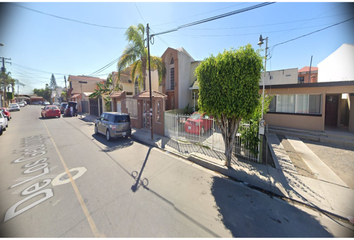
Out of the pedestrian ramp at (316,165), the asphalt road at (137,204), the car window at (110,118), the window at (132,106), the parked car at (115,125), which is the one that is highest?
the window at (132,106)

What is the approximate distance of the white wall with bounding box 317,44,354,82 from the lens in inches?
448

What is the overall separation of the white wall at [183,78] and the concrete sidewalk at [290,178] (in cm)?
900

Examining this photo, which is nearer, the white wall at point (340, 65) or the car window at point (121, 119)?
Answer: the car window at point (121, 119)

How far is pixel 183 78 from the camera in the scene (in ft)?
52.1

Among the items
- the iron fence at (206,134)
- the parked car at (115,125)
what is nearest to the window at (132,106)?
the parked car at (115,125)

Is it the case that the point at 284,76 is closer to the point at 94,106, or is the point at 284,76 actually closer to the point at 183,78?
the point at 183,78

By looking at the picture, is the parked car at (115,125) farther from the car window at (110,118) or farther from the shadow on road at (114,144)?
the shadow on road at (114,144)

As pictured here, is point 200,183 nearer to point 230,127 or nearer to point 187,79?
point 230,127

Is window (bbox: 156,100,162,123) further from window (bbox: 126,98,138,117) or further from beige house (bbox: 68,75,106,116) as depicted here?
beige house (bbox: 68,75,106,116)

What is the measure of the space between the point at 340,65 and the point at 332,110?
470 centimetres

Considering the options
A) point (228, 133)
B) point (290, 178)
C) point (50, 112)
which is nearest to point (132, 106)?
point (228, 133)

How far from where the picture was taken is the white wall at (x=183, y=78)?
15346mm

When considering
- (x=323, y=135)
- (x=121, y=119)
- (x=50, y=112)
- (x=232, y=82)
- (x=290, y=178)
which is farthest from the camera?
(x=50, y=112)

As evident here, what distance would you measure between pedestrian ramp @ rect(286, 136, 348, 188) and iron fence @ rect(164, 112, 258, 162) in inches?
79.8
